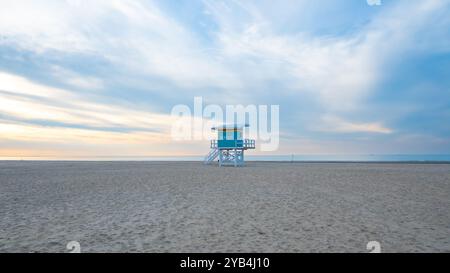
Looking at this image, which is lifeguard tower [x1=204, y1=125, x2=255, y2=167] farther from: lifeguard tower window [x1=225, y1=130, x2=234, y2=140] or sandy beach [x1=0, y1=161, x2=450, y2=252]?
sandy beach [x1=0, y1=161, x2=450, y2=252]

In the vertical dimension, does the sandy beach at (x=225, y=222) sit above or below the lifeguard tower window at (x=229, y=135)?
below

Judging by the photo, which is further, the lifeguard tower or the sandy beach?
the lifeguard tower

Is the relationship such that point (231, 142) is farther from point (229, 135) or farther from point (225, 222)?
point (225, 222)

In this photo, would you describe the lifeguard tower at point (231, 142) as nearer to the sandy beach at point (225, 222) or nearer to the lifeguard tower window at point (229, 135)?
the lifeguard tower window at point (229, 135)

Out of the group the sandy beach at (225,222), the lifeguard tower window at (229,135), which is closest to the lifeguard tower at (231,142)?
the lifeguard tower window at (229,135)

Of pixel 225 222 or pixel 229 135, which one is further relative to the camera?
pixel 229 135

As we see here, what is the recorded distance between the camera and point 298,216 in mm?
9281

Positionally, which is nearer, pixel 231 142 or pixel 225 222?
pixel 225 222

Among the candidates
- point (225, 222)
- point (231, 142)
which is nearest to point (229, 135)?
point (231, 142)

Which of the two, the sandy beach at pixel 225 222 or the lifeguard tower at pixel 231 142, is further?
the lifeguard tower at pixel 231 142

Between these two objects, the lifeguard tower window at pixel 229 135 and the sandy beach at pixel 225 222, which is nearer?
the sandy beach at pixel 225 222

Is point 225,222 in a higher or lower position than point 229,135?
lower

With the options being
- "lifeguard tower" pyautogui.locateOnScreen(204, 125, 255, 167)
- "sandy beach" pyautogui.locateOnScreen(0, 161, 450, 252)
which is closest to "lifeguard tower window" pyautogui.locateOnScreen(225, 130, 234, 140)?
"lifeguard tower" pyautogui.locateOnScreen(204, 125, 255, 167)
